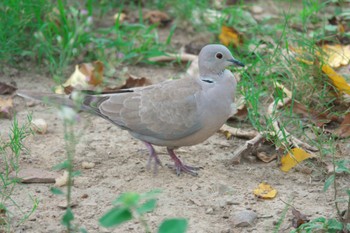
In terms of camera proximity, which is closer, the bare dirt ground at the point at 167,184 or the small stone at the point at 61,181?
the bare dirt ground at the point at 167,184

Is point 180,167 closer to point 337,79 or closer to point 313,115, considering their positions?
point 313,115

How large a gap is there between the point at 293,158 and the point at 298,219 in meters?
0.77

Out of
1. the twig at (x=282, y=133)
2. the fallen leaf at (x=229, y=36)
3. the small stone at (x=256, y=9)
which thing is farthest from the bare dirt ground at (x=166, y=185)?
the small stone at (x=256, y=9)

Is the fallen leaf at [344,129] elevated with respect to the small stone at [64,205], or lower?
elevated

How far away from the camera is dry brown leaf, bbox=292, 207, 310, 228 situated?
361 cm

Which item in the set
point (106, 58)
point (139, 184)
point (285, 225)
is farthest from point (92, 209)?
point (106, 58)

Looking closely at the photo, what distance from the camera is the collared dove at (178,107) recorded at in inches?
165

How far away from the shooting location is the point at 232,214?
3799 millimetres

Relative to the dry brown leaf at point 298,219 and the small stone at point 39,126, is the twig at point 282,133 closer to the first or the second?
the dry brown leaf at point 298,219

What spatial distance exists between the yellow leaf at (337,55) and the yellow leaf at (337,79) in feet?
0.96

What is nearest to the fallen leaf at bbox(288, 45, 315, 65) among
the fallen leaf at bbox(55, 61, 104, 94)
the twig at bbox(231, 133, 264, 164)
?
the twig at bbox(231, 133, 264, 164)

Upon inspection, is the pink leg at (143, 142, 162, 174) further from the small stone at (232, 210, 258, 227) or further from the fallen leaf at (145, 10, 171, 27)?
the fallen leaf at (145, 10, 171, 27)

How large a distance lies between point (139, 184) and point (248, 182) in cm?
64

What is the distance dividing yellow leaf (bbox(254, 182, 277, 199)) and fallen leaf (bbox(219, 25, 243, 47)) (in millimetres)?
2034
